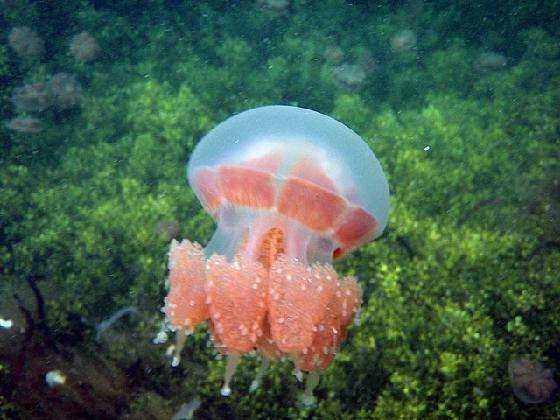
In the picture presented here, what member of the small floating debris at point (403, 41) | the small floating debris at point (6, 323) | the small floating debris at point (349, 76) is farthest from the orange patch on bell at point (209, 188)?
the small floating debris at point (403, 41)

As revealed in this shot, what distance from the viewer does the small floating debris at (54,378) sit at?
3744 millimetres

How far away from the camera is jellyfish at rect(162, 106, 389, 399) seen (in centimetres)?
269

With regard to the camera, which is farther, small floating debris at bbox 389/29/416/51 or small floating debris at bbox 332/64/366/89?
small floating debris at bbox 389/29/416/51

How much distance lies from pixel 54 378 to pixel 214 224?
1926mm

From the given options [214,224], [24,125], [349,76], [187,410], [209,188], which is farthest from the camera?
[349,76]

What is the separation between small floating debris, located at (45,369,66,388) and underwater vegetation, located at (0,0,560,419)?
4 centimetres

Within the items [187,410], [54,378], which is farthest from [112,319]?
[187,410]

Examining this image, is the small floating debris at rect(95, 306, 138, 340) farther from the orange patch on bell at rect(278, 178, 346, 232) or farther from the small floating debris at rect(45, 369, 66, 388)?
the orange patch on bell at rect(278, 178, 346, 232)

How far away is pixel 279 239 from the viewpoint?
3.12m

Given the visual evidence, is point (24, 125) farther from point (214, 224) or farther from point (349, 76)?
point (349, 76)

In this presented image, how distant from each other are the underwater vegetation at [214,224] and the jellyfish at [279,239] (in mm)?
529

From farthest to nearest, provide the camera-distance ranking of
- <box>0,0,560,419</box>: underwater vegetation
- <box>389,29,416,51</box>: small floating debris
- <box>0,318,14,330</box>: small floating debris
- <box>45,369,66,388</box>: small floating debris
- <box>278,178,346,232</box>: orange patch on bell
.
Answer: <box>389,29,416,51</box>: small floating debris, <box>0,318,14,330</box>: small floating debris, <box>45,369,66,388</box>: small floating debris, <box>0,0,560,419</box>: underwater vegetation, <box>278,178,346,232</box>: orange patch on bell

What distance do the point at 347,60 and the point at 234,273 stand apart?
17.7 feet

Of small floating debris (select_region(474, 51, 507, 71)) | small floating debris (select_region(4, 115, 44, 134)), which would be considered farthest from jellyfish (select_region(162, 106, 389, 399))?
small floating debris (select_region(474, 51, 507, 71))
